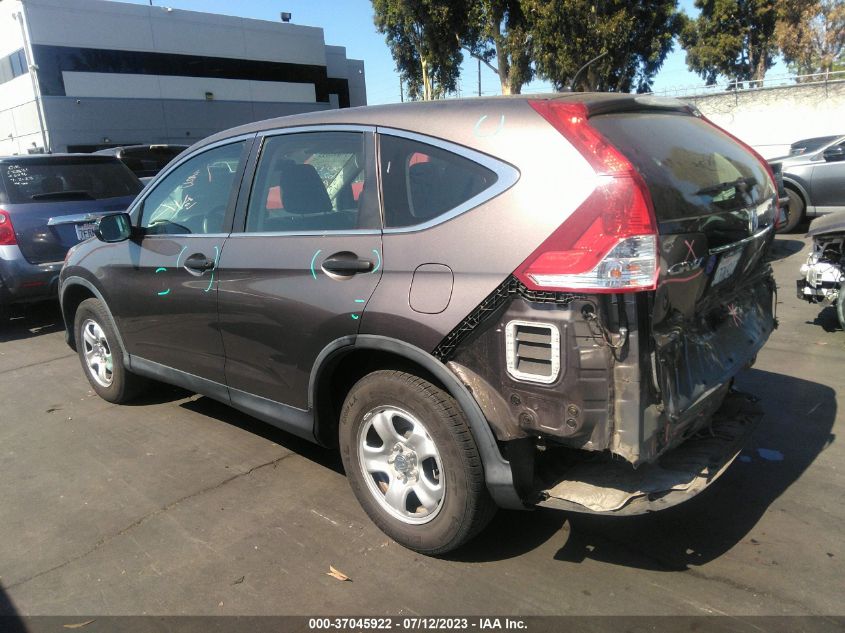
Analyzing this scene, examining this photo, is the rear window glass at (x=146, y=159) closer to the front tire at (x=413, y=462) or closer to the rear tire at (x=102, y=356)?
the rear tire at (x=102, y=356)

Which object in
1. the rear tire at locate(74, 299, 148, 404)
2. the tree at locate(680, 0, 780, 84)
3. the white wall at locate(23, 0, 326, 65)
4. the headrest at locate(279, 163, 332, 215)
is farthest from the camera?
the tree at locate(680, 0, 780, 84)

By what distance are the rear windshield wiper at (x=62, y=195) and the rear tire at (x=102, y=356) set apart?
8.57ft

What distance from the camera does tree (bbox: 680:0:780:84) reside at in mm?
33281

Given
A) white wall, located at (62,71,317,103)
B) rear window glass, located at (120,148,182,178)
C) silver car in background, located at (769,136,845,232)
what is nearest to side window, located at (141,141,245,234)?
rear window glass, located at (120,148,182,178)

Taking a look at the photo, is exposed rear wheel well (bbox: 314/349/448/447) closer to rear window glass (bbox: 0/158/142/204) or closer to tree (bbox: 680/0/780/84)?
rear window glass (bbox: 0/158/142/204)

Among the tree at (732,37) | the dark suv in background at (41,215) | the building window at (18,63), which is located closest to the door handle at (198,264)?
the dark suv in background at (41,215)

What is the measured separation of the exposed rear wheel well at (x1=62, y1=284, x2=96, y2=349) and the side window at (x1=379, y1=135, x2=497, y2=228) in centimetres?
289

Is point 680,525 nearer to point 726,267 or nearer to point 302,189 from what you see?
point 726,267

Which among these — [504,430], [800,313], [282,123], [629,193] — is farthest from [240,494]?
[800,313]

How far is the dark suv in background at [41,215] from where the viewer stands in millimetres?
6586

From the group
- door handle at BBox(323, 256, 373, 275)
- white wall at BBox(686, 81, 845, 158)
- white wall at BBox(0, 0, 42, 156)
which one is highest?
white wall at BBox(0, 0, 42, 156)

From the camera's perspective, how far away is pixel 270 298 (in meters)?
3.20

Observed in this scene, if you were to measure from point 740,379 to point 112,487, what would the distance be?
415 cm

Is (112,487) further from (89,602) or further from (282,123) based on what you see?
(282,123)
